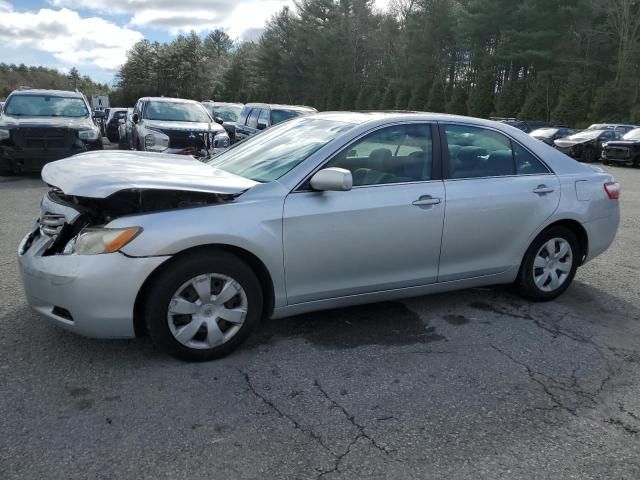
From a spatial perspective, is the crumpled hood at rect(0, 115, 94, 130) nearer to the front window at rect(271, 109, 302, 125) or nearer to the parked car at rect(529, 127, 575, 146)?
the front window at rect(271, 109, 302, 125)

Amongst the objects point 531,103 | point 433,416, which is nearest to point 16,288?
point 433,416

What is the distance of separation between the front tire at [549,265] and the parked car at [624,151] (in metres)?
18.6

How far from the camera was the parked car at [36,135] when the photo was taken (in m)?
11.0

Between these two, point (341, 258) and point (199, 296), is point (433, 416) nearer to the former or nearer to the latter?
point (341, 258)

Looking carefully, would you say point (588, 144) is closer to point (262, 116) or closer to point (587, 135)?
point (587, 135)

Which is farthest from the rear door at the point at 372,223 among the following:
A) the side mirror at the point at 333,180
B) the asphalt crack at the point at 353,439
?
the asphalt crack at the point at 353,439

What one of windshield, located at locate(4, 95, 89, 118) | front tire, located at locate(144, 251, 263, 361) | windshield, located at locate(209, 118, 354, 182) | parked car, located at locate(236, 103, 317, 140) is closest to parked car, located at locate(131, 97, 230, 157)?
windshield, located at locate(4, 95, 89, 118)

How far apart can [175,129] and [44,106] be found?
2.88m

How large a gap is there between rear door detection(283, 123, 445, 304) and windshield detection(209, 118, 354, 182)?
250 millimetres

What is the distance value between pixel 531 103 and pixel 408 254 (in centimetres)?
3827

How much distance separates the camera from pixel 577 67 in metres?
37.8

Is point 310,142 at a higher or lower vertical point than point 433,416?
higher

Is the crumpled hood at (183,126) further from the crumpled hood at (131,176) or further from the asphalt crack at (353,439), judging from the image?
the asphalt crack at (353,439)

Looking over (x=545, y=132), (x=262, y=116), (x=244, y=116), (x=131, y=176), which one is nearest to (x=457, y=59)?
(x=545, y=132)
